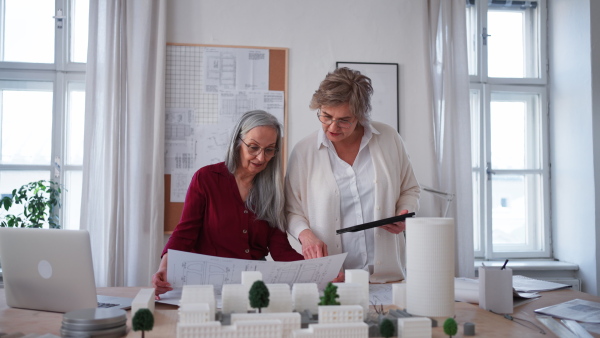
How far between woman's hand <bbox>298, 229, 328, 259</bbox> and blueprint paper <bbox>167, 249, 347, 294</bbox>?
0.16 meters

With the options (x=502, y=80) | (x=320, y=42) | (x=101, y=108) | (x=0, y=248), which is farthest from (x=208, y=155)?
(x=502, y=80)

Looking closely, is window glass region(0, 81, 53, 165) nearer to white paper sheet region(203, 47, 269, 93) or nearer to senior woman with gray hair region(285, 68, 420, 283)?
white paper sheet region(203, 47, 269, 93)

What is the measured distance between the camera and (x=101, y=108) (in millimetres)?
3494

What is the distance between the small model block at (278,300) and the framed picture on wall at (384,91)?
266 cm

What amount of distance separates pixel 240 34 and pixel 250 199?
78.7 inches

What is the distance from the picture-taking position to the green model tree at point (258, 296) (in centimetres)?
118

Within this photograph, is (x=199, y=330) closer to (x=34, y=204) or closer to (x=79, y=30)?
(x=34, y=204)

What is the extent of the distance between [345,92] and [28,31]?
9.61ft

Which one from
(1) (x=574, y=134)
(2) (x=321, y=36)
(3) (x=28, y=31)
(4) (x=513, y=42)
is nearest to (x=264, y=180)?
(2) (x=321, y=36)

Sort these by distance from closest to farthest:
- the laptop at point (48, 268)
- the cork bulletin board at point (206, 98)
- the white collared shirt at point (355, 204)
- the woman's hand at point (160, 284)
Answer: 1. the laptop at point (48, 268)
2. the woman's hand at point (160, 284)
3. the white collared shirt at point (355, 204)
4. the cork bulletin board at point (206, 98)

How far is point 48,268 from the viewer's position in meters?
1.46

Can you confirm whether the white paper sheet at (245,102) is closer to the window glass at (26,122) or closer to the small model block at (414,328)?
the window glass at (26,122)

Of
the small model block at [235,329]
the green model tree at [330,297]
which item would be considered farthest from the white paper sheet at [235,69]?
the small model block at [235,329]

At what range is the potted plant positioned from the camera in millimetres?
3367
